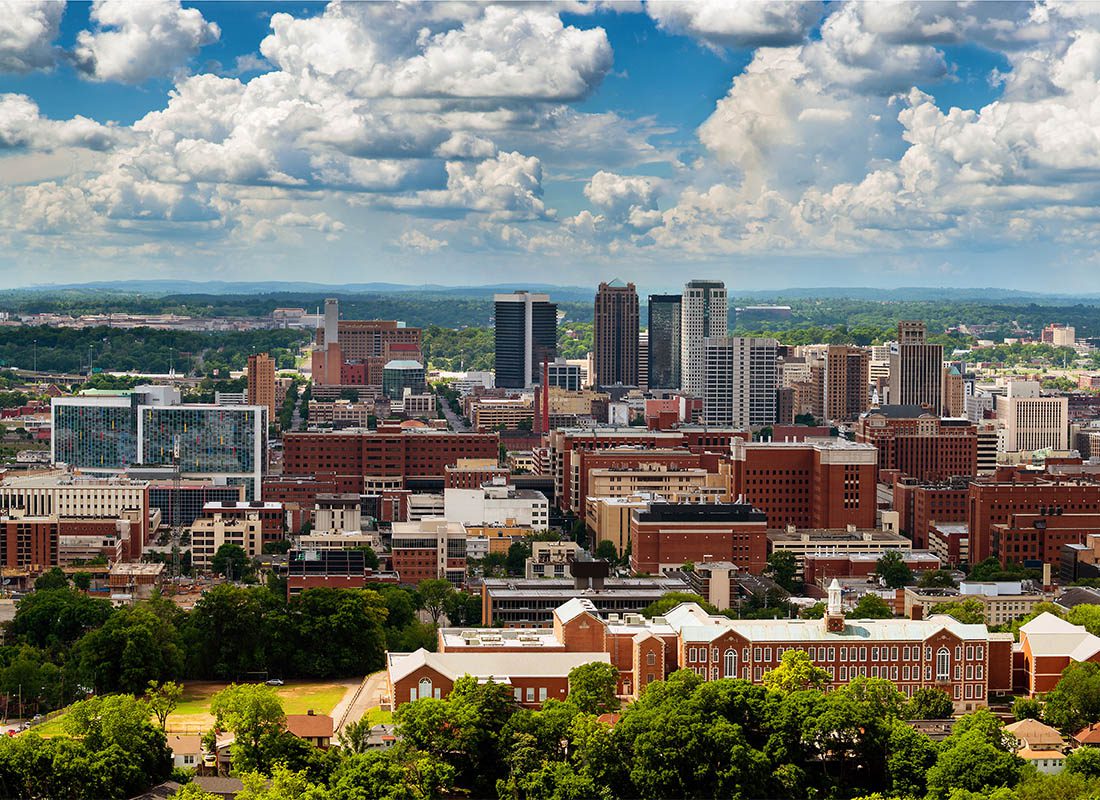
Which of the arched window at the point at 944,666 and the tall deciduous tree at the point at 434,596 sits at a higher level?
the arched window at the point at 944,666

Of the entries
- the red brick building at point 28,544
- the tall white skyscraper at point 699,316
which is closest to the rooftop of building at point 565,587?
the red brick building at point 28,544

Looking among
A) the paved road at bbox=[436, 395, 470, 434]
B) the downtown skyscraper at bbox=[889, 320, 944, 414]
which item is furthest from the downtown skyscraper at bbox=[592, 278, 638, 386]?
the downtown skyscraper at bbox=[889, 320, 944, 414]

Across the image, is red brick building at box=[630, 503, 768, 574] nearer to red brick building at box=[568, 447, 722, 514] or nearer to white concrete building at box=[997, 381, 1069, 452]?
red brick building at box=[568, 447, 722, 514]

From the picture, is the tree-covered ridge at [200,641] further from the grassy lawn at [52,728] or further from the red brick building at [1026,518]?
the red brick building at [1026,518]

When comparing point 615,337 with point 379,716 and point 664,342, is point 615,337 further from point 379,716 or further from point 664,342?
point 379,716

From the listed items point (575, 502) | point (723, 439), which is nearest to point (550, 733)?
point (575, 502)
